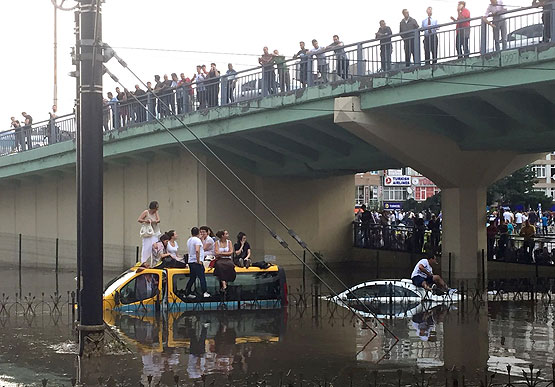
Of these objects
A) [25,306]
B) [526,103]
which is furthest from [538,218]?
[25,306]

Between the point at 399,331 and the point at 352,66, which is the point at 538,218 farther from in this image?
the point at 399,331

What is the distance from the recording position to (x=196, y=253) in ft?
60.6

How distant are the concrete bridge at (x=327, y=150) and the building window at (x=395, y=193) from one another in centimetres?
7320

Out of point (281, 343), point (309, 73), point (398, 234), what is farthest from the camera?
point (398, 234)

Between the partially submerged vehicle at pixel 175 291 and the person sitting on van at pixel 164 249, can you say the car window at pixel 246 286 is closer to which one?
the partially submerged vehicle at pixel 175 291

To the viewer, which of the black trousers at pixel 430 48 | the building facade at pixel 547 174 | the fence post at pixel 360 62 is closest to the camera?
the black trousers at pixel 430 48

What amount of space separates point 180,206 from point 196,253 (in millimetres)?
11901

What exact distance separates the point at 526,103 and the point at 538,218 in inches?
Result: 1539

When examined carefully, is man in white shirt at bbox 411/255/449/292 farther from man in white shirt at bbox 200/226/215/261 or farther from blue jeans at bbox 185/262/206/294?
blue jeans at bbox 185/262/206/294

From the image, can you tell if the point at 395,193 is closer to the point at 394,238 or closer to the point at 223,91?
the point at 394,238

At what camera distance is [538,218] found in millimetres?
58281

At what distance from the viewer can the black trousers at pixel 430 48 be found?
66.0 feet

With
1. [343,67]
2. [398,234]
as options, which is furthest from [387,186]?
[343,67]

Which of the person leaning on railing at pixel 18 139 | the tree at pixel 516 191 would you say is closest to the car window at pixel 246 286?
the person leaning on railing at pixel 18 139
